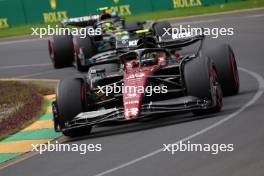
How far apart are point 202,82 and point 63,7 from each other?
99.1ft

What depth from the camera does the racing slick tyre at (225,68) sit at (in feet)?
47.2

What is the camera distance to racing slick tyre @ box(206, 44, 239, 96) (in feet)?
47.2

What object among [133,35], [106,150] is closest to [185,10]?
[133,35]

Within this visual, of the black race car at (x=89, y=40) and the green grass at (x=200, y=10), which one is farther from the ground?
the black race car at (x=89, y=40)

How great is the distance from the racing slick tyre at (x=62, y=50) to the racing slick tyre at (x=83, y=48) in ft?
4.57

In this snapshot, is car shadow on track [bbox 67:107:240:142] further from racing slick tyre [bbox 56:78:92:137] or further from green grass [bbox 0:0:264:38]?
green grass [bbox 0:0:264:38]

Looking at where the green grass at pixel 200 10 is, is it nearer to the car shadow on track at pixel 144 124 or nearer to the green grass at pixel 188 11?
the green grass at pixel 188 11

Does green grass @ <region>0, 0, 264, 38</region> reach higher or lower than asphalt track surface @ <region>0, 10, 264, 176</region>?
lower

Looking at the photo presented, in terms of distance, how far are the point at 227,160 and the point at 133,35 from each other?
Answer: 1198cm

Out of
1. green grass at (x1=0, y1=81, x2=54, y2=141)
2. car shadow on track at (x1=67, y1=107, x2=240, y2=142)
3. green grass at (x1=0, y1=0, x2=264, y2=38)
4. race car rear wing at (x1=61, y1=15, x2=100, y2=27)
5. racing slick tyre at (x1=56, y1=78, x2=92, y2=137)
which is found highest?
racing slick tyre at (x1=56, y1=78, x2=92, y2=137)

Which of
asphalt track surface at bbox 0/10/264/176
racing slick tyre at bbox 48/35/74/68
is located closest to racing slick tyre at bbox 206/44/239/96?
asphalt track surface at bbox 0/10/264/176

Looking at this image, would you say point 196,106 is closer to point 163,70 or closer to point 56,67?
point 163,70

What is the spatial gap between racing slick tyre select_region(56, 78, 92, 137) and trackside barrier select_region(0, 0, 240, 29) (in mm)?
25621

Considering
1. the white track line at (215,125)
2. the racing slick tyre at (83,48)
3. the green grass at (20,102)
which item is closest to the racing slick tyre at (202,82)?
the white track line at (215,125)
